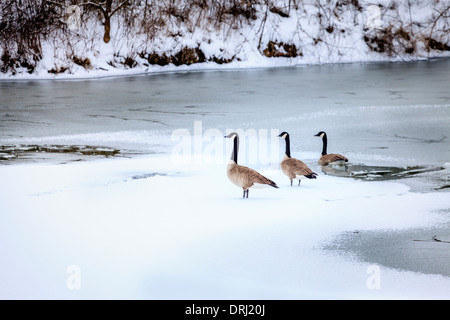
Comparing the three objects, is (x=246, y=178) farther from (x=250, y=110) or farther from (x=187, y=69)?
(x=187, y=69)

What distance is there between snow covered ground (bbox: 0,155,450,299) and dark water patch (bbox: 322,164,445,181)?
0.19 m

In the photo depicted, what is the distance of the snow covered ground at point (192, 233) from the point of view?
285 cm

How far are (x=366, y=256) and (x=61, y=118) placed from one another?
17.0ft

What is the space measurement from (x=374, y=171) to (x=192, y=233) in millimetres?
1971

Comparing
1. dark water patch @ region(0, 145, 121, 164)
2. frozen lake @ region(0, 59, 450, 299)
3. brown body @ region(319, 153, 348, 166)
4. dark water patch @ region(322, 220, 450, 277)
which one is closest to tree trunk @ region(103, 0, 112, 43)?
frozen lake @ region(0, 59, 450, 299)

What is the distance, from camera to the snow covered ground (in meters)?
2.85

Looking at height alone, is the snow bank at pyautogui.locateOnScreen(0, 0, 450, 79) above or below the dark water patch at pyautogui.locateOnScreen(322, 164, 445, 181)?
above

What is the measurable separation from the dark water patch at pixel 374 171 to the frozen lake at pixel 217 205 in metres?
0.02

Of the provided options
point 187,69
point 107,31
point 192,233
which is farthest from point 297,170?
point 107,31

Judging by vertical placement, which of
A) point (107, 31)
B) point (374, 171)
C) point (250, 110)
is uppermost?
point (107, 31)

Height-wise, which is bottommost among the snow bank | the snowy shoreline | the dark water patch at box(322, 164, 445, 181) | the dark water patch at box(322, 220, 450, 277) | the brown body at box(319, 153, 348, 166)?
the dark water patch at box(322, 220, 450, 277)

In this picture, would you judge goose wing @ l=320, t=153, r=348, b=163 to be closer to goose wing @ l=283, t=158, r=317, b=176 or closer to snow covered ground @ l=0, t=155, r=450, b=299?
snow covered ground @ l=0, t=155, r=450, b=299

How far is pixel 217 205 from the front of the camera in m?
4.10
